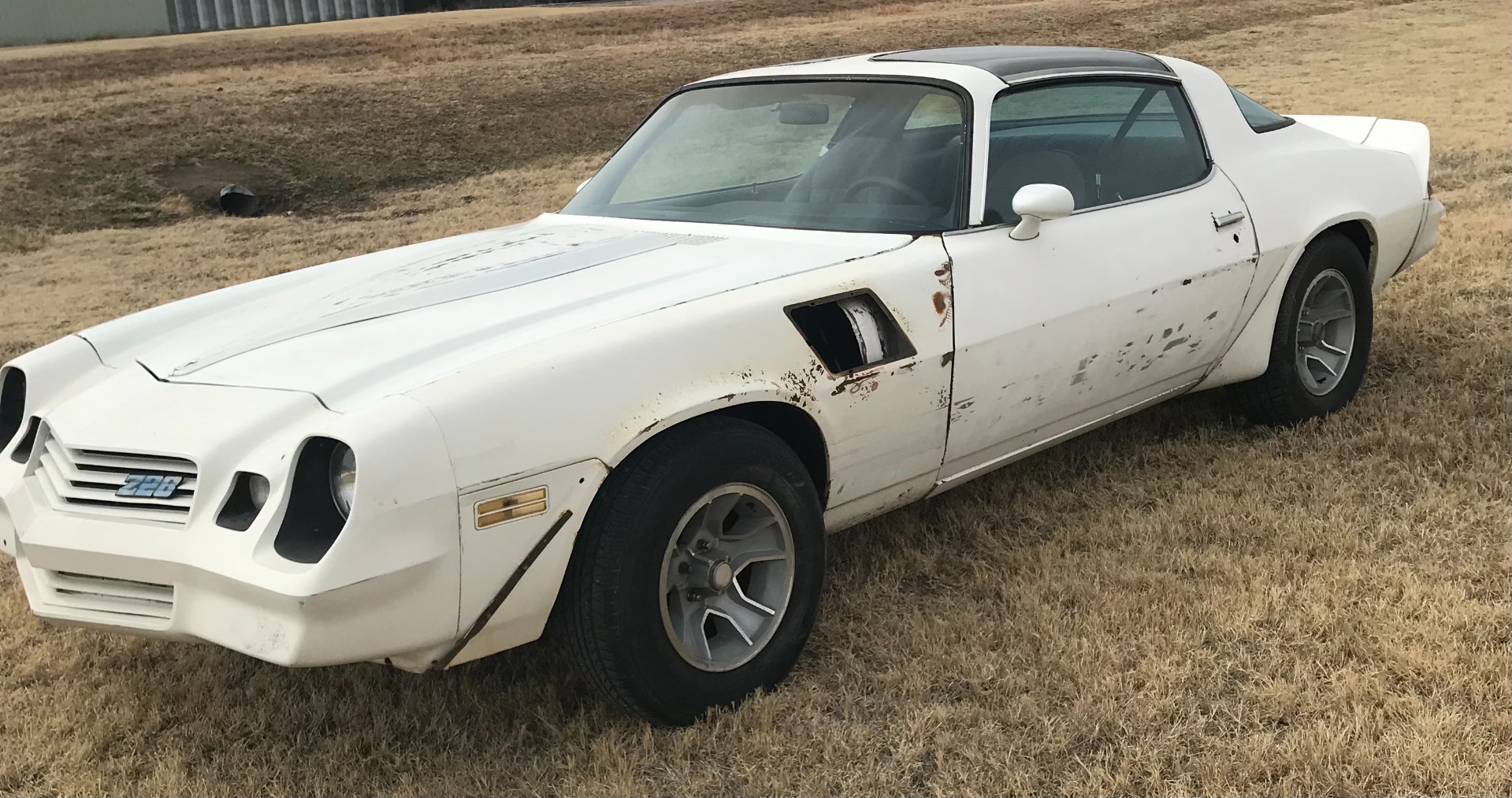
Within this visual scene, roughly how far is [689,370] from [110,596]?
1.26m

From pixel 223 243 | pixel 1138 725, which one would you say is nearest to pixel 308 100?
pixel 223 243

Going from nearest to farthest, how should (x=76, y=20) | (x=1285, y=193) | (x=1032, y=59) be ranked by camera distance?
(x=1032, y=59) → (x=1285, y=193) → (x=76, y=20)

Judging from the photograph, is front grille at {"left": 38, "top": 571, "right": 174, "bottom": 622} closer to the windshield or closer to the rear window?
the windshield

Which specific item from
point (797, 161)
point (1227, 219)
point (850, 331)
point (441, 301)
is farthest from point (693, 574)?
point (1227, 219)

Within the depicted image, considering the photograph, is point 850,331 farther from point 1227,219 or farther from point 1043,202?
point 1227,219

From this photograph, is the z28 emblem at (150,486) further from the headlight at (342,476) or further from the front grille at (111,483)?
the headlight at (342,476)

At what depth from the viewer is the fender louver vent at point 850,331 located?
9.48ft

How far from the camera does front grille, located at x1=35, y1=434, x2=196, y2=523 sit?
239cm

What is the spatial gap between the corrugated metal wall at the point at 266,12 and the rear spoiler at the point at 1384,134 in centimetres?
2931

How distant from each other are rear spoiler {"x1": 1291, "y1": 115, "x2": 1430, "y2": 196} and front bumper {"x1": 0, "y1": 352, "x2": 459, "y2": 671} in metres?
4.05

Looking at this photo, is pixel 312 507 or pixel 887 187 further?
pixel 887 187

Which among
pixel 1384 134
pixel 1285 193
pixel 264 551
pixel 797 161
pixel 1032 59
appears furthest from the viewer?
pixel 1384 134

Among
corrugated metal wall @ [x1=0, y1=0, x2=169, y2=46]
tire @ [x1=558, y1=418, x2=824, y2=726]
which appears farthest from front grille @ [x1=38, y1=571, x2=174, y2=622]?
corrugated metal wall @ [x1=0, y1=0, x2=169, y2=46]

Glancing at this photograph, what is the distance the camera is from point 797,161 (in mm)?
3734
